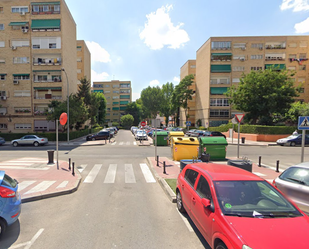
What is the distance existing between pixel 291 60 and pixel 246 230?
49.8m

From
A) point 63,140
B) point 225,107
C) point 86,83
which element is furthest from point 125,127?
point 63,140

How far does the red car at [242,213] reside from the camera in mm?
2498

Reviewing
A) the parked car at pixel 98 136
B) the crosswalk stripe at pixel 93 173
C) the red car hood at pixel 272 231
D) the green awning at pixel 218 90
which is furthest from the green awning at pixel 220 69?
the red car hood at pixel 272 231

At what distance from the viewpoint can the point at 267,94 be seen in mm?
28250

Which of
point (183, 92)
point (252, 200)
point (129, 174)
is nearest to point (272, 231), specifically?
point (252, 200)

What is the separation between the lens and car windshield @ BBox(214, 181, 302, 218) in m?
3.04

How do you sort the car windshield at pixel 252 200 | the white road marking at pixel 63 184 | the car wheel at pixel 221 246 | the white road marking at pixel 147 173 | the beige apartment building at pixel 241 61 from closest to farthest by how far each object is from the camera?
the car wheel at pixel 221 246 → the car windshield at pixel 252 200 → the white road marking at pixel 63 184 → the white road marking at pixel 147 173 → the beige apartment building at pixel 241 61

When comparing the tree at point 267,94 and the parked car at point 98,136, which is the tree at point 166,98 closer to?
the tree at point 267,94

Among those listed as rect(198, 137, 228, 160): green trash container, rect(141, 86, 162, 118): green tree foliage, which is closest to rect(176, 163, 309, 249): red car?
rect(198, 137, 228, 160): green trash container

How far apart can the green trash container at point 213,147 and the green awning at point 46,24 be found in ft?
102

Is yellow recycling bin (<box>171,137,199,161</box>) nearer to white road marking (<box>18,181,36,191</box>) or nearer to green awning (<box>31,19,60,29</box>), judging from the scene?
white road marking (<box>18,181,36,191</box>)

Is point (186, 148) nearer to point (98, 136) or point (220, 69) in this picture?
point (98, 136)

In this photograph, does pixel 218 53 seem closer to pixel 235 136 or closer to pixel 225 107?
pixel 225 107

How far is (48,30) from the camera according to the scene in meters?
30.4
